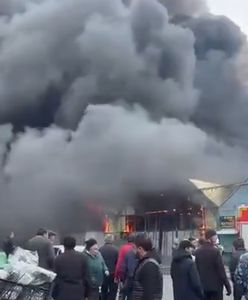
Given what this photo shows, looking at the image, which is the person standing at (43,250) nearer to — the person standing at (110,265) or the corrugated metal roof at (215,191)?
the person standing at (110,265)

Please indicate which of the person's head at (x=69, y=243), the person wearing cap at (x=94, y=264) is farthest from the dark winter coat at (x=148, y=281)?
the person wearing cap at (x=94, y=264)

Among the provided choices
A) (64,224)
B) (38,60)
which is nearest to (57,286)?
(64,224)

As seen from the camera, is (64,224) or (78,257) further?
(64,224)

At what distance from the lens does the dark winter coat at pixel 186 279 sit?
6.16 meters

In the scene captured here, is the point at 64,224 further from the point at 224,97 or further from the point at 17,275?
the point at 17,275

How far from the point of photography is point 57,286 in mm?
5859

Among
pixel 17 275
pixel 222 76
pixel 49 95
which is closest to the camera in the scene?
pixel 17 275

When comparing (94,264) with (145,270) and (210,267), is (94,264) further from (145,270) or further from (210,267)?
(145,270)

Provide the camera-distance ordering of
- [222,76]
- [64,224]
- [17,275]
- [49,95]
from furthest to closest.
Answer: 1. [222,76]
2. [49,95]
3. [64,224]
4. [17,275]

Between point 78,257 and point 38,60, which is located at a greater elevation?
point 38,60

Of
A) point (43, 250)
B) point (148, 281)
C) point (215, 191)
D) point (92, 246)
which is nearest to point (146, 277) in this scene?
point (148, 281)

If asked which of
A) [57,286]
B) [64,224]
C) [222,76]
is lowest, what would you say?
[57,286]

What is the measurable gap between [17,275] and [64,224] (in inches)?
618

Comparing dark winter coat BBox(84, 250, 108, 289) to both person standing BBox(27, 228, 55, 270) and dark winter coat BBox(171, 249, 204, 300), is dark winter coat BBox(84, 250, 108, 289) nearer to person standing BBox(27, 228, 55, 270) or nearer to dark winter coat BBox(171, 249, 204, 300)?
person standing BBox(27, 228, 55, 270)
